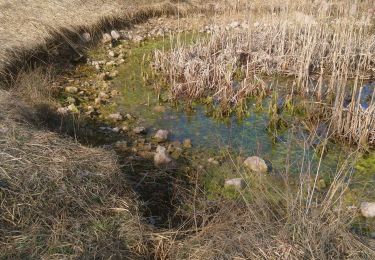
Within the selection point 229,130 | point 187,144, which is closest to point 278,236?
point 187,144

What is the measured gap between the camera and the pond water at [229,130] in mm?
5234

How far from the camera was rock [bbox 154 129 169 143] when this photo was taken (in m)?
5.60

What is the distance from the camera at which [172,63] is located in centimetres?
712

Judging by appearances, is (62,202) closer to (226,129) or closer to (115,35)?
(226,129)

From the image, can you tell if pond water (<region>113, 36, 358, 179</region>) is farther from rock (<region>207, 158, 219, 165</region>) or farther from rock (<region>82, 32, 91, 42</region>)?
rock (<region>82, 32, 91, 42</region>)

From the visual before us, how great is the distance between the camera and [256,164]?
484cm

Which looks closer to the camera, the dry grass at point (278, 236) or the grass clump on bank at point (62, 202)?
the dry grass at point (278, 236)

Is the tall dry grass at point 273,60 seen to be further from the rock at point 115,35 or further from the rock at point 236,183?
the rock at point 115,35

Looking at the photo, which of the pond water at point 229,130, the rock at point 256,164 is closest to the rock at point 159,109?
the pond water at point 229,130

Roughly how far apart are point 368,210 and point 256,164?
4.05ft

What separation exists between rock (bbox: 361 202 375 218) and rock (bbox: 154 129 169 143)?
2496 mm

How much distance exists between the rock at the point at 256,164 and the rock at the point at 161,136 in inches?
46.3

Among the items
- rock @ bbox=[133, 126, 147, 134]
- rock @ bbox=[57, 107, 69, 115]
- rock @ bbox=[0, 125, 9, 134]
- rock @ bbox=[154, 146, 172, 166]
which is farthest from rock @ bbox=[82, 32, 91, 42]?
rock @ bbox=[0, 125, 9, 134]

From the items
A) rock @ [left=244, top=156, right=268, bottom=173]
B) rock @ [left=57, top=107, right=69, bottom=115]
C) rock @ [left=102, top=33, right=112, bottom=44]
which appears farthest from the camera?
rock @ [left=102, top=33, right=112, bottom=44]
